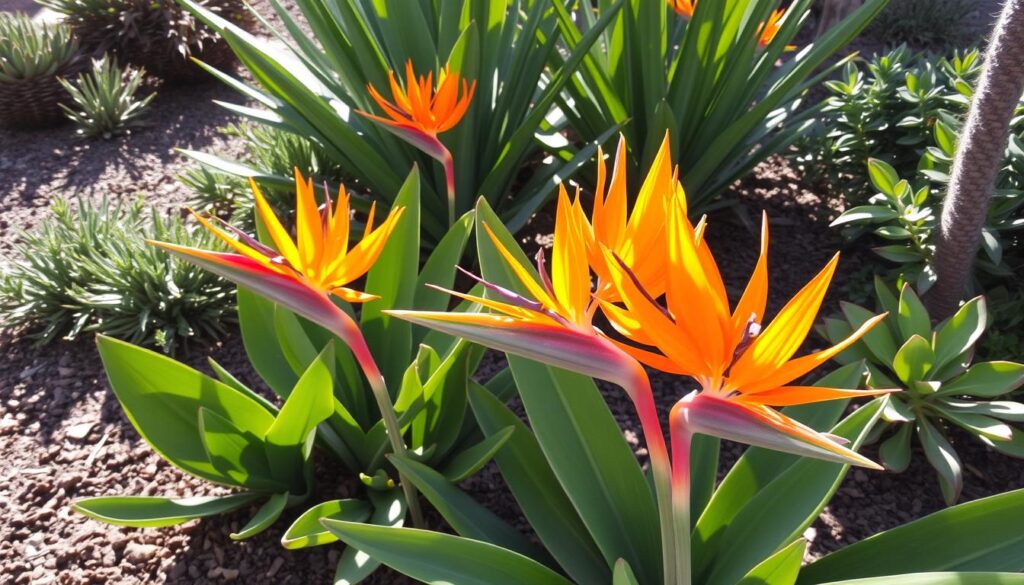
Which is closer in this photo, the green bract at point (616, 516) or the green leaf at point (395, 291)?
the green bract at point (616, 516)

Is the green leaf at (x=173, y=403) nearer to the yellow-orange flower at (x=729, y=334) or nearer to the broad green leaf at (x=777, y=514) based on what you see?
the broad green leaf at (x=777, y=514)

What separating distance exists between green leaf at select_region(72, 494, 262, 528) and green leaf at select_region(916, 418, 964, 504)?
1.56m

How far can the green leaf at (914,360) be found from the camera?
1809 mm

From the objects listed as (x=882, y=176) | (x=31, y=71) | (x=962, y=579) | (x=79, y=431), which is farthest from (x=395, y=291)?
(x=31, y=71)

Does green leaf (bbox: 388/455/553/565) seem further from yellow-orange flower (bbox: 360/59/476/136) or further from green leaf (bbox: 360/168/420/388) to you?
yellow-orange flower (bbox: 360/59/476/136)

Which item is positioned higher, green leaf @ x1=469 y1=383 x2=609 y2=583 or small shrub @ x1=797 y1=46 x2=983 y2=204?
small shrub @ x1=797 y1=46 x2=983 y2=204

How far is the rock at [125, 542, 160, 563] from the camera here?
5.77 ft

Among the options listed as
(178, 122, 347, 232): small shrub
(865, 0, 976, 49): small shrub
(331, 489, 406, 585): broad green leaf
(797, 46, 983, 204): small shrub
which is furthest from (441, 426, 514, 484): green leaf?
(865, 0, 976, 49): small shrub

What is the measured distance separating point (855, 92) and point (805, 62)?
1.28 feet

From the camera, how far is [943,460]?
1797 millimetres

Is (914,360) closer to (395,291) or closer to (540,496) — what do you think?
(540,496)

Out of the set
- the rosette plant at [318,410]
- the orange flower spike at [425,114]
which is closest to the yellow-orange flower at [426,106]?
the orange flower spike at [425,114]

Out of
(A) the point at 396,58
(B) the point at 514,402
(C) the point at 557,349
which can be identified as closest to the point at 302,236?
(C) the point at 557,349

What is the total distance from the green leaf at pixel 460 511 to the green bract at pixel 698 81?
4.15 feet
